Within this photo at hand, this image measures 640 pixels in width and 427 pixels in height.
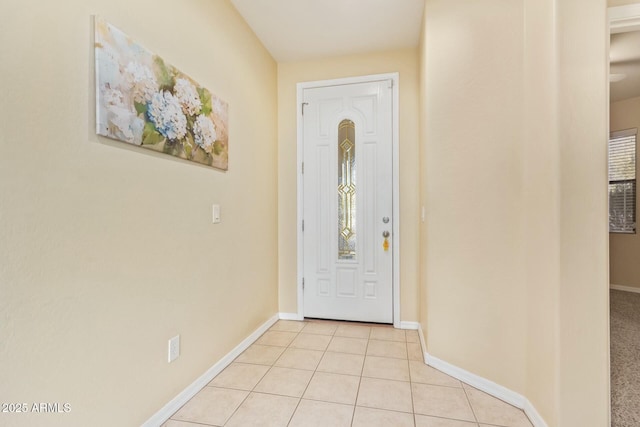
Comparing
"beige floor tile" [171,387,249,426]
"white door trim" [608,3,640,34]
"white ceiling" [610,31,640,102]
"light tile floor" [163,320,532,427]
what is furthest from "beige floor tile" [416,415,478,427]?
"white ceiling" [610,31,640,102]

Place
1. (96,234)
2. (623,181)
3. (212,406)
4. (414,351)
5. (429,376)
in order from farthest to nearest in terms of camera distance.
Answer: (623,181) → (414,351) → (429,376) → (212,406) → (96,234)

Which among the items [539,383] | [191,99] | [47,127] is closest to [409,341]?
[539,383]

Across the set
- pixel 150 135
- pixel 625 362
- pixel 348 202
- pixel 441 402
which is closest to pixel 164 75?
pixel 150 135

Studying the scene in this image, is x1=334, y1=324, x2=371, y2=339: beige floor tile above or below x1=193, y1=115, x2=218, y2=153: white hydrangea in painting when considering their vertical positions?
below

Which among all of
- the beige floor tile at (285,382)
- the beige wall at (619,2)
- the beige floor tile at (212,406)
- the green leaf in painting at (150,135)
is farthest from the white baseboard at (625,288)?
the green leaf in painting at (150,135)

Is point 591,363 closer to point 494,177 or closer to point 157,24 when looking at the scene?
point 494,177

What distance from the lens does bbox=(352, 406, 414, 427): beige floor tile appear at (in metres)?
1.58

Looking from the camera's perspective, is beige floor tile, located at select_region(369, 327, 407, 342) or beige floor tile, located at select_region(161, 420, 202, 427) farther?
beige floor tile, located at select_region(369, 327, 407, 342)

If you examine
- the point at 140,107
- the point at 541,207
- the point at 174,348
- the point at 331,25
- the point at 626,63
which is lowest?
the point at 174,348

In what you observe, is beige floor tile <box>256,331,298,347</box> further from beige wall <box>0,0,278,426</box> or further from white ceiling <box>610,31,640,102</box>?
white ceiling <box>610,31,640,102</box>

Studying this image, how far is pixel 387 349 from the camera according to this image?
8.07ft

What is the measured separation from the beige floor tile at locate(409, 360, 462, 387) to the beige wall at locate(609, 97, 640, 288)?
386 centimetres

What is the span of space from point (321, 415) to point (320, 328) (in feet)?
4.18

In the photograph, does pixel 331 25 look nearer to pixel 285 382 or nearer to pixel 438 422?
pixel 285 382
